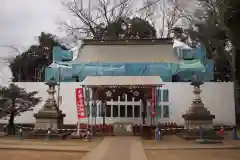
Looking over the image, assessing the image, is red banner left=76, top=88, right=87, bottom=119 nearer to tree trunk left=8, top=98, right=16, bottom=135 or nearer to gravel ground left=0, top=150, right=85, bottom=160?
tree trunk left=8, top=98, right=16, bottom=135

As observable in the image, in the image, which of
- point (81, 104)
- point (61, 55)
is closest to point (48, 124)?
point (81, 104)

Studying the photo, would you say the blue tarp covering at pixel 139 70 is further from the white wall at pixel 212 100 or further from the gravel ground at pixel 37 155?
the gravel ground at pixel 37 155

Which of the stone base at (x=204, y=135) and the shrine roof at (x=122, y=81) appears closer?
the stone base at (x=204, y=135)

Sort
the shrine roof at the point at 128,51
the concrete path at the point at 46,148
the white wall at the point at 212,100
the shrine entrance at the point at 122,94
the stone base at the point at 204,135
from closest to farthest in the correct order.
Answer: the concrete path at the point at 46,148 < the stone base at the point at 204,135 < the shrine entrance at the point at 122,94 < the white wall at the point at 212,100 < the shrine roof at the point at 128,51

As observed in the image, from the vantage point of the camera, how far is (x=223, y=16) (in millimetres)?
17422

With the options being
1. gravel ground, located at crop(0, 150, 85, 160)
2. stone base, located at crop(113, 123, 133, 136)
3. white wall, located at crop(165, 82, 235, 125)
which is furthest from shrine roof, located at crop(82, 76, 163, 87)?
gravel ground, located at crop(0, 150, 85, 160)

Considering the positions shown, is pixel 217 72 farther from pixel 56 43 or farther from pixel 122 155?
pixel 122 155

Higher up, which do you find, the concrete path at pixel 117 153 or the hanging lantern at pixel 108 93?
the hanging lantern at pixel 108 93

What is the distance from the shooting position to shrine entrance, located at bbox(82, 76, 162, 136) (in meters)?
21.0

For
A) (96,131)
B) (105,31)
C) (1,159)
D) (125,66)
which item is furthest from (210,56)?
(1,159)

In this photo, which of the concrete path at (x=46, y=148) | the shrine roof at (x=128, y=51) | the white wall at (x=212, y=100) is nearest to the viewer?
the concrete path at (x=46, y=148)

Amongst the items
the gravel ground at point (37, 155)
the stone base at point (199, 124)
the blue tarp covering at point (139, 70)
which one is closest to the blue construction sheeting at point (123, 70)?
the blue tarp covering at point (139, 70)

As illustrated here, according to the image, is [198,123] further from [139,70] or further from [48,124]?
[139,70]

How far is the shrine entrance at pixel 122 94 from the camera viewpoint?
21.0 meters
